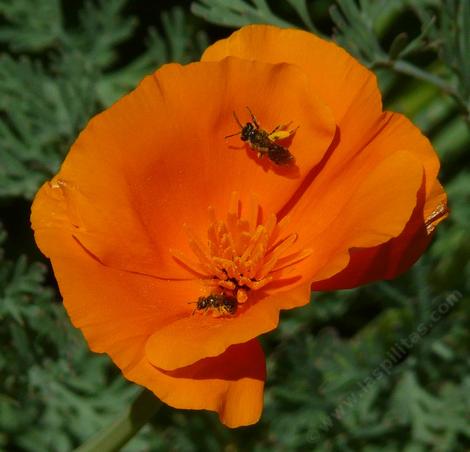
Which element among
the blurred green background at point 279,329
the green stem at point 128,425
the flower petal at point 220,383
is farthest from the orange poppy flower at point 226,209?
the blurred green background at point 279,329

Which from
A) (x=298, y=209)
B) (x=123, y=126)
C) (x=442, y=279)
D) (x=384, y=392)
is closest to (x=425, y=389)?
(x=384, y=392)

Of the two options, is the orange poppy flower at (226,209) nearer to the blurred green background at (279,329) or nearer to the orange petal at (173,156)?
the orange petal at (173,156)

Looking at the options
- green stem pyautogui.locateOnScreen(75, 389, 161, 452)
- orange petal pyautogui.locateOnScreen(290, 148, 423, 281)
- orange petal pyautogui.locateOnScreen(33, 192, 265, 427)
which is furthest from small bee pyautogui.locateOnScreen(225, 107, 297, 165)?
green stem pyautogui.locateOnScreen(75, 389, 161, 452)

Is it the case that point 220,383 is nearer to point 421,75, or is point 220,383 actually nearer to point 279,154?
point 279,154

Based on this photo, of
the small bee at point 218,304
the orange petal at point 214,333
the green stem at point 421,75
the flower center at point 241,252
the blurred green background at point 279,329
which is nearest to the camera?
the orange petal at point 214,333

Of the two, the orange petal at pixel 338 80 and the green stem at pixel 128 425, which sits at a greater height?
the orange petal at pixel 338 80

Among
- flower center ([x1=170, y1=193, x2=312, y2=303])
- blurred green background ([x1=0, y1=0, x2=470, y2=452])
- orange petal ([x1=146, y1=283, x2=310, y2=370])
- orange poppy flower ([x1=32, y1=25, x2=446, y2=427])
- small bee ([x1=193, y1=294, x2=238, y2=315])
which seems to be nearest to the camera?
orange petal ([x1=146, y1=283, x2=310, y2=370])

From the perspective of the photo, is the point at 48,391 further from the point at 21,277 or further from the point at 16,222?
the point at 16,222

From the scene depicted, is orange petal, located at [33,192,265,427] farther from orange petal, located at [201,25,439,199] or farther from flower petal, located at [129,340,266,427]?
orange petal, located at [201,25,439,199]
